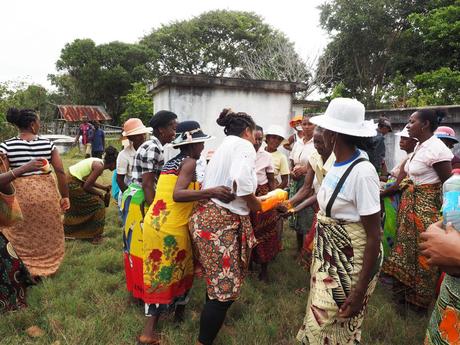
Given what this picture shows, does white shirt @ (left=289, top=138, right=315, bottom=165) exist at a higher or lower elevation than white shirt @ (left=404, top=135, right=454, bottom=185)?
lower

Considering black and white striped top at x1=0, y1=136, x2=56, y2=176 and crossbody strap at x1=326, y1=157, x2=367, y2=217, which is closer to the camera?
crossbody strap at x1=326, y1=157, x2=367, y2=217

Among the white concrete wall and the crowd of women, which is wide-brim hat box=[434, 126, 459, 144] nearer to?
the crowd of women

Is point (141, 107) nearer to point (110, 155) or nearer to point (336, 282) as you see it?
point (110, 155)

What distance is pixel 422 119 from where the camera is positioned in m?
3.29

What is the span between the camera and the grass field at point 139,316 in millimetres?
2969

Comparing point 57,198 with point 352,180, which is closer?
point 352,180

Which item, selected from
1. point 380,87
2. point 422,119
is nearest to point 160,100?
point 422,119

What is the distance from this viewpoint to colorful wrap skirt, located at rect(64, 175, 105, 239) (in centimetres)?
539

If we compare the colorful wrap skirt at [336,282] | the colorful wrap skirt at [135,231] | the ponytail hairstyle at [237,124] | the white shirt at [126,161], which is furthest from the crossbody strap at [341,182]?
the white shirt at [126,161]

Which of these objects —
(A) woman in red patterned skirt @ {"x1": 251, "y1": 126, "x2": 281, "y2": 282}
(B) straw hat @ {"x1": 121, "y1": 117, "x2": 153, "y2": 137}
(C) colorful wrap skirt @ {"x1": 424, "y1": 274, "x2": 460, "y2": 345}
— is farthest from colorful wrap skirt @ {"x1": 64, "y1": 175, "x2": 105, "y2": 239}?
(C) colorful wrap skirt @ {"x1": 424, "y1": 274, "x2": 460, "y2": 345}

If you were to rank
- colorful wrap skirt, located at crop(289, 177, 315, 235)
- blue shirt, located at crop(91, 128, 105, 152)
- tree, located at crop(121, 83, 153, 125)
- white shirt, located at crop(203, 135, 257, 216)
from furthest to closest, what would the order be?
tree, located at crop(121, 83, 153, 125) → blue shirt, located at crop(91, 128, 105, 152) → colorful wrap skirt, located at crop(289, 177, 315, 235) → white shirt, located at crop(203, 135, 257, 216)

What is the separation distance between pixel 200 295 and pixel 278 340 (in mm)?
1026

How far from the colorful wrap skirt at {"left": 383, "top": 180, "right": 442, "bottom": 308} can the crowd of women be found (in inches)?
0.4

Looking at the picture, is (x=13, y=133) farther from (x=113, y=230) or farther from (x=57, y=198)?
(x=57, y=198)
